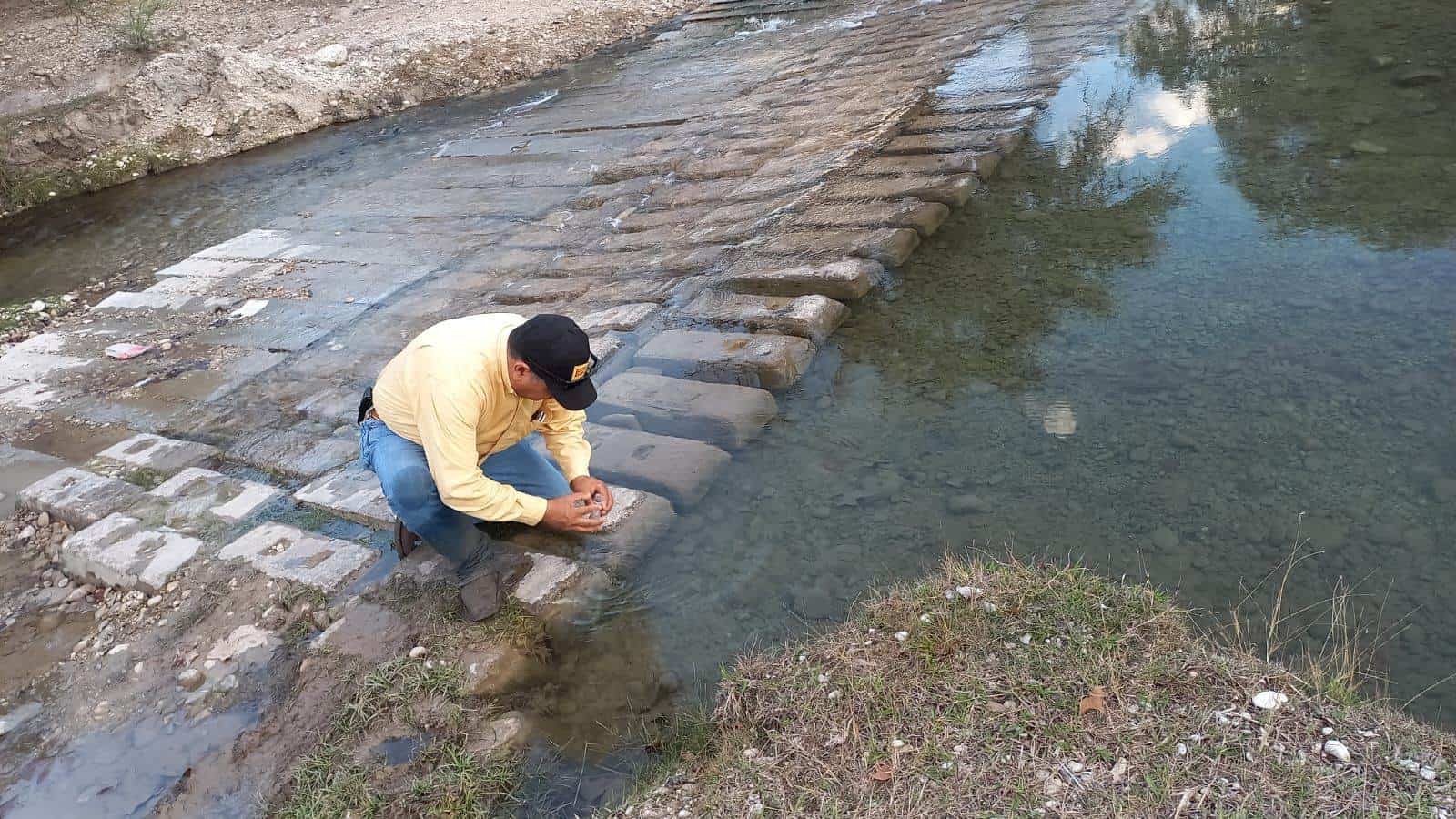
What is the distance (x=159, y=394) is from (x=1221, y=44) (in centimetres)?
842

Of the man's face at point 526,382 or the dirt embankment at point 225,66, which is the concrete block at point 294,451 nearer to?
the man's face at point 526,382

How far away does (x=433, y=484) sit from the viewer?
3.21 m

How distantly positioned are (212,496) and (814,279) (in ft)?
10.5

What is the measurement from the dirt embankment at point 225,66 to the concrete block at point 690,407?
28.0ft

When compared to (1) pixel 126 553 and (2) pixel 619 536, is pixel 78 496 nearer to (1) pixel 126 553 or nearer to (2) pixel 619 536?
(1) pixel 126 553

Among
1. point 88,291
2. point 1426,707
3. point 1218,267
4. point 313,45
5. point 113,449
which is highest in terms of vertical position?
point 313,45

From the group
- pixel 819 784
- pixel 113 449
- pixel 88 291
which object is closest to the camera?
pixel 819 784

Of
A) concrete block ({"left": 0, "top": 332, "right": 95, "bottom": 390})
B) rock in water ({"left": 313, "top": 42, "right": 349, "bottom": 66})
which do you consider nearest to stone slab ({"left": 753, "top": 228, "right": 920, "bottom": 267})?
concrete block ({"left": 0, "top": 332, "right": 95, "bottom": 390})

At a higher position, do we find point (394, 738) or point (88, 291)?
point (88, 291)

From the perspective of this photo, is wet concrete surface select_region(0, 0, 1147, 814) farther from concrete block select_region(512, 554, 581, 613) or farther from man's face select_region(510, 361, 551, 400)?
man's face select_region(510, 361, 551, 400)

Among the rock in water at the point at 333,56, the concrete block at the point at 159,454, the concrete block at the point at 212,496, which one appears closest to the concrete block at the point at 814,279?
the concrete block at the point at 212,496

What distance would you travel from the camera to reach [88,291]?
24.5 feet

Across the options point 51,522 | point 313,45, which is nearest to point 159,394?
point 51,522

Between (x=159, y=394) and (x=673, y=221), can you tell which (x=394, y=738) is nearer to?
(x=159, y=394)
